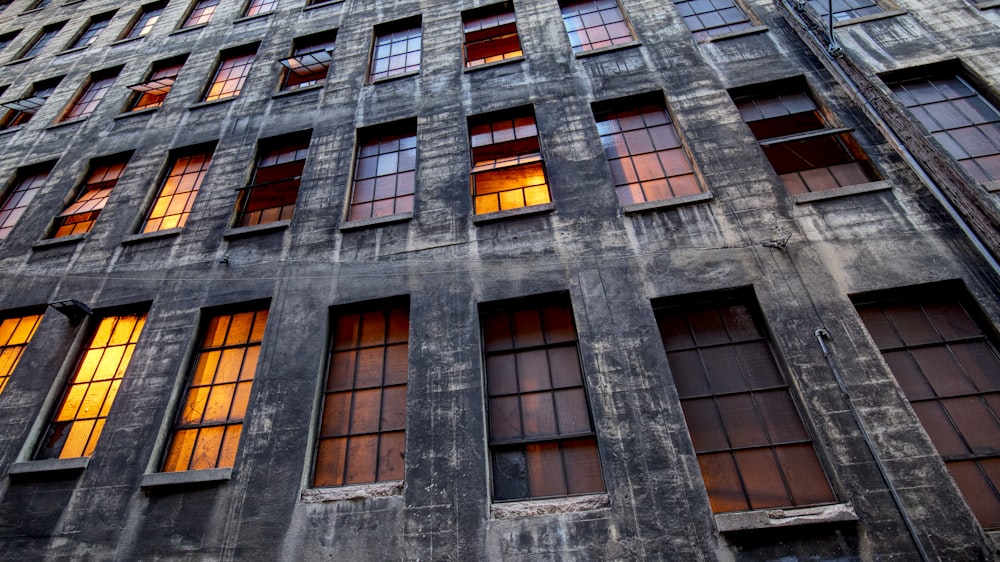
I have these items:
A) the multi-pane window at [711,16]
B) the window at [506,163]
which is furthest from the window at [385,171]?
the multi-pane window at [711,16]

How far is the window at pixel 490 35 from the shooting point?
11422 mm

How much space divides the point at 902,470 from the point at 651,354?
2904 mm

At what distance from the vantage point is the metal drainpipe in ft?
15.8

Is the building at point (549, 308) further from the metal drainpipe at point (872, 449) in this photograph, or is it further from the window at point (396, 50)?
the window at point (396, 50)

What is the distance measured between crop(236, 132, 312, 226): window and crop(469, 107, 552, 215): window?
3870mm

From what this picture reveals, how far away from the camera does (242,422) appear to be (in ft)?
22.8

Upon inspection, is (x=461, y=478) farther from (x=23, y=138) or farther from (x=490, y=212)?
(x=23, y=138)

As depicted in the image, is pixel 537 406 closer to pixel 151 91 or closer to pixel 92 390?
pixel 92 390

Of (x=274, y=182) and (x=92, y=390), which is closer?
(x=92, y=390)

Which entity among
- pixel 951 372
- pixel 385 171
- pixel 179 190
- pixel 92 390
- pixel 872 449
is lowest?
pixel 872 449

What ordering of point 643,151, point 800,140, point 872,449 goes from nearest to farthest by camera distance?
point 872,449 → point 800,140 → point 643,151

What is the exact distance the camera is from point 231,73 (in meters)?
13.2

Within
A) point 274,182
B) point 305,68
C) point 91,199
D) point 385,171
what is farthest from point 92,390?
point 305,68

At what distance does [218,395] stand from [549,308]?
5.44 m
